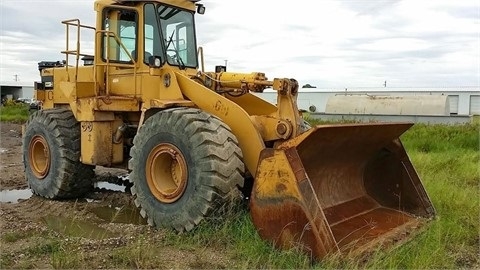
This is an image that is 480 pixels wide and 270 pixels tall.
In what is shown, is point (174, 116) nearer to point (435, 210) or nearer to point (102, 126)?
point (102, 126)

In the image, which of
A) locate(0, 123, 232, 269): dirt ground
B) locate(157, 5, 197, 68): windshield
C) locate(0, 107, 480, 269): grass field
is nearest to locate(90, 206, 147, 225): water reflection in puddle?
locate(0, 123, 232, 269): dirt ground

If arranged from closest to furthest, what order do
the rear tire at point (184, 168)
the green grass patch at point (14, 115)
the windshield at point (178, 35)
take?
the rear tire at point (184, 168) → the windshield at point (178, 35) → the green grass patch at point (14, 115)

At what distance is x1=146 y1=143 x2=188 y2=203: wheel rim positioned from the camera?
5331mm

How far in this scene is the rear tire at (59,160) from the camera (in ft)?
23.1

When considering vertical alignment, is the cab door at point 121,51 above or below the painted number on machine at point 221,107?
above

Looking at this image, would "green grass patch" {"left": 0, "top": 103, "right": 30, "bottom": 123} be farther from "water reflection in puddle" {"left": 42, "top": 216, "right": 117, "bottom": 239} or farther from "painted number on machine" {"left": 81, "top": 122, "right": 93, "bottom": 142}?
"water reflection in puddle" {"left": 42, "top": 216, "right": 117, "bottom": 239}

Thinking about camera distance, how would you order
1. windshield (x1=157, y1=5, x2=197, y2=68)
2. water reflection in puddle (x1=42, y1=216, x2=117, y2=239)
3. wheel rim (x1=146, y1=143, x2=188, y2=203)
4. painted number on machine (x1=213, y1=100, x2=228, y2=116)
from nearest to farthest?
wheel rim (x1=146, y1=143, x2=188, y2=203) → water reflection in puddle (x1=42, y1=216, x2=117, y2=239) → painted number on machine (x1=213, y1=100, x2=228, y2=116) → windshield (x1=157, y1=5, x2=197, y2=68)

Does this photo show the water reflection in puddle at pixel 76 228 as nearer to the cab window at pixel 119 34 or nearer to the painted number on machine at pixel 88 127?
the painted number on machine at pixel 88 127

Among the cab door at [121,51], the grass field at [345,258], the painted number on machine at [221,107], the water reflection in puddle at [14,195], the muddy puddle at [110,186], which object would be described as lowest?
the water reflection in puddle at [14,195]

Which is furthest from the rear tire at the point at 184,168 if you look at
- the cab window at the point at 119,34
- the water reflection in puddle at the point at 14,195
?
the water reflection in puddle at the point at 14,195

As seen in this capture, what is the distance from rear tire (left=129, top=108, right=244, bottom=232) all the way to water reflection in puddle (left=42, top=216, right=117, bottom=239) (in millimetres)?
508

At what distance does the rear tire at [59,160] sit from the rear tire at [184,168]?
1701mm

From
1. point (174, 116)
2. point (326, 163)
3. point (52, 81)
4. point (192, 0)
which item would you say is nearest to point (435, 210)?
point (326, 163)

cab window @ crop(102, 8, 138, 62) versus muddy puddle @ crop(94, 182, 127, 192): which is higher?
cab window @ crop(102, 8, 138, 62)
